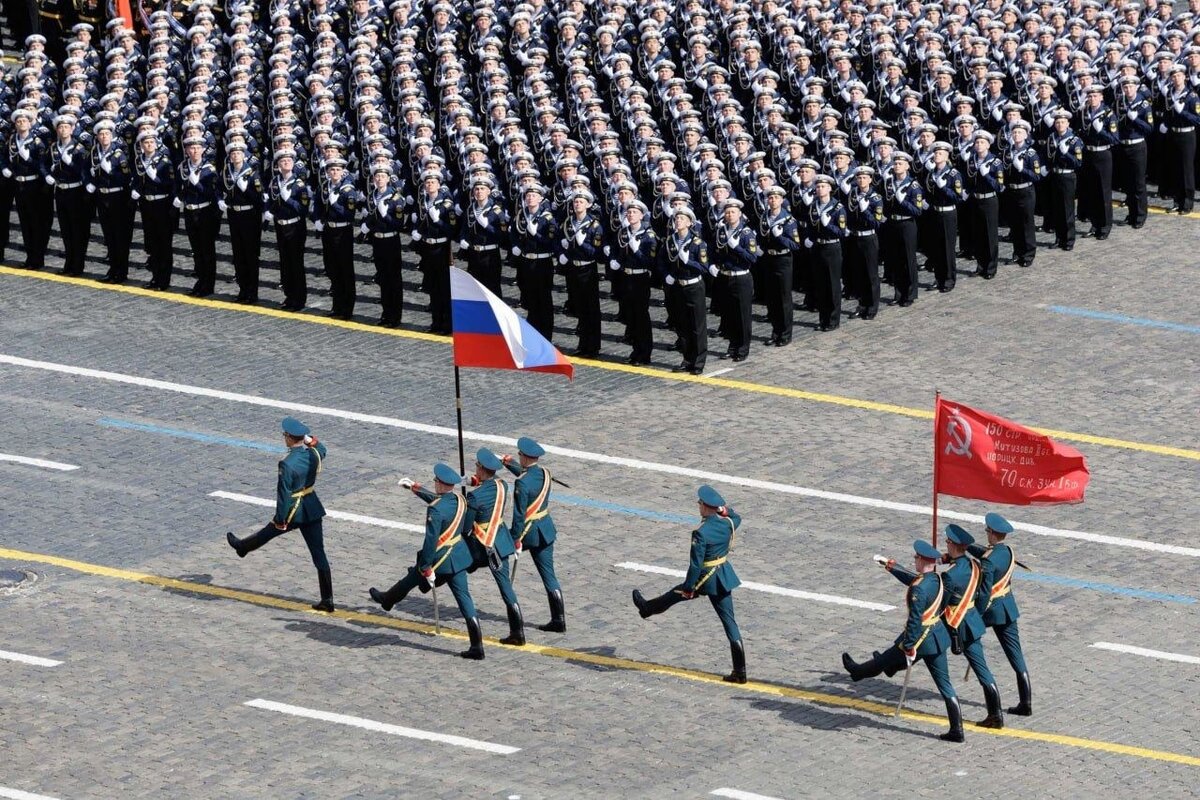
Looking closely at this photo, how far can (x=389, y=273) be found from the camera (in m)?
37.4

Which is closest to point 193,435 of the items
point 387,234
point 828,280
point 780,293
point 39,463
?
point 39,463

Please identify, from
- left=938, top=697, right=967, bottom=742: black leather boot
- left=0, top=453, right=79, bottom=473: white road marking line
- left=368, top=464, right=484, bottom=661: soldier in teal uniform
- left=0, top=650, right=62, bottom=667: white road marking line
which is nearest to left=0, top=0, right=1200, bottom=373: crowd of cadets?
left=0, top=453, right=79, bottom=473: white road marking line

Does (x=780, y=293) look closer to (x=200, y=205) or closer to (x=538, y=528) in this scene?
(x=200, y=205)

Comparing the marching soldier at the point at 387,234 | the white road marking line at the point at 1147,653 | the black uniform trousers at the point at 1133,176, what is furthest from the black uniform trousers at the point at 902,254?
the white road marking line at the point at 1147,653

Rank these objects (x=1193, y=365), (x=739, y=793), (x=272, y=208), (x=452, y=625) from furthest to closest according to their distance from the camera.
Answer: (x=272, y=208)
(x=1193, y=365)
(x=452, y=625)
(x=739, y=793)

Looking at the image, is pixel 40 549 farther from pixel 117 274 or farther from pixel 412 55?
pixel 412 55

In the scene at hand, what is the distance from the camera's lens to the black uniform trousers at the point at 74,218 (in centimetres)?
3912

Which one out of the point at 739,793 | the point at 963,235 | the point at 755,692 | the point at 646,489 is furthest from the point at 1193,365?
the point at 739,793

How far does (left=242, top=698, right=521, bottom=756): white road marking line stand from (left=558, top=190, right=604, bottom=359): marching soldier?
11335mm

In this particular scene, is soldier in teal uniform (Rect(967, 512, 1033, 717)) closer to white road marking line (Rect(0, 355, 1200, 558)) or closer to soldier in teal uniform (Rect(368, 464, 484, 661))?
white road marking line (Rect(0, 355, 1200, 558))

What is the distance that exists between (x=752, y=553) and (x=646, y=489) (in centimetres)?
212

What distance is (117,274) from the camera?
39.2 m

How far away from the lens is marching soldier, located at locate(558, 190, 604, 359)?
119ft

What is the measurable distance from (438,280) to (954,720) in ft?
45.2
